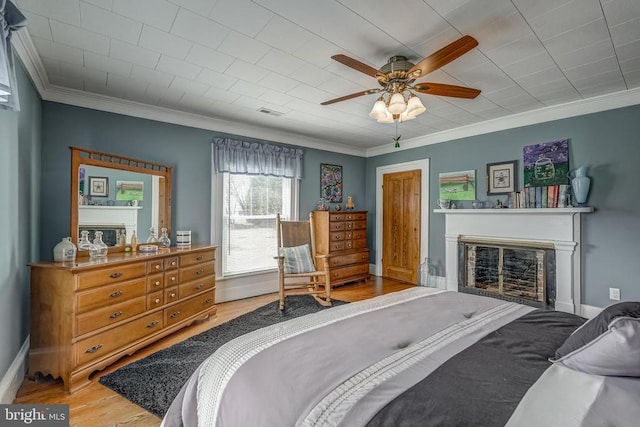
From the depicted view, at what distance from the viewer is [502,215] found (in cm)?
394

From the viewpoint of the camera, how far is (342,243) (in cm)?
489

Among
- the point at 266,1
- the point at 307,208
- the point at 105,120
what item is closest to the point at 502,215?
the point at 307,208

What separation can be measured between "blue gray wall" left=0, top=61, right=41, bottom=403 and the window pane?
192 cm

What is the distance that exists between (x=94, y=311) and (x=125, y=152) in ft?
5.98

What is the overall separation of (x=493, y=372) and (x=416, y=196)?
4205 millimetres

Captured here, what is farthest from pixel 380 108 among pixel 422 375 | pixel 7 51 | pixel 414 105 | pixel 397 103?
pixel 7 51

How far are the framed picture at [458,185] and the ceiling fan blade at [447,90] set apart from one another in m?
2.23

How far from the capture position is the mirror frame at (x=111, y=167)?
8.49ft

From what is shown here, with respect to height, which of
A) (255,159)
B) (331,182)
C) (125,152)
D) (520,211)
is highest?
(255,159)

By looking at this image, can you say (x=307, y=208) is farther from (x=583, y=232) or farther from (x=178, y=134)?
(x=583, y=232)

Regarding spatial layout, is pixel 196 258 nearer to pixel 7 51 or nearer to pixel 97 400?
pixel 97 400

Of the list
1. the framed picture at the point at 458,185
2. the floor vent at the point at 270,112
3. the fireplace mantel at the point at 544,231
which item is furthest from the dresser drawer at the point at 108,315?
the framed picture at the point at 458,185

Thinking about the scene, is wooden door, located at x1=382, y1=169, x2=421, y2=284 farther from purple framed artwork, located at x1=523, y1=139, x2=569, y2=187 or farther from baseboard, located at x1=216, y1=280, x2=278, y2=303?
baseboard, located at x1=216, y1=280, x2=278, y2=303

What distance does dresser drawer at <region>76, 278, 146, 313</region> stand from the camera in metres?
2.14
